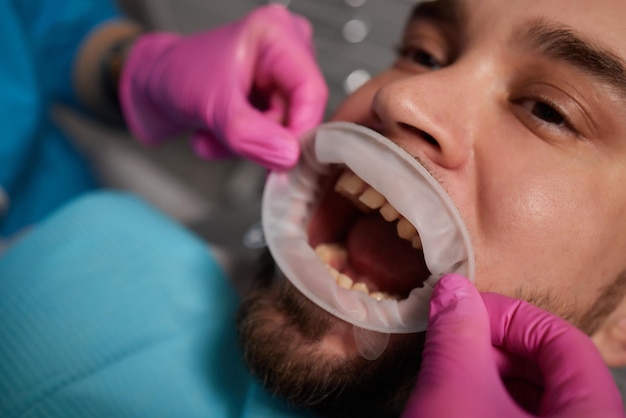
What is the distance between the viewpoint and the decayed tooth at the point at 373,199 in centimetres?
79

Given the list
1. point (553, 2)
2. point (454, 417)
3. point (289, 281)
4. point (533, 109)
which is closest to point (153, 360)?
point (289, 281)

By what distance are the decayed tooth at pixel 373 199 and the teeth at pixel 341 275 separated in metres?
0.12

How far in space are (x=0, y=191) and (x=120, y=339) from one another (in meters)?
0.60

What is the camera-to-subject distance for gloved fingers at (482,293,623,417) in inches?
22.6

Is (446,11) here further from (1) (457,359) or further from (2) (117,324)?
(2) (117,324)

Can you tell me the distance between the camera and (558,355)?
61cm

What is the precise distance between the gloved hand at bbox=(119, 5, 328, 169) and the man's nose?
22 cm

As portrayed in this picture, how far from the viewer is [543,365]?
24.8 inches

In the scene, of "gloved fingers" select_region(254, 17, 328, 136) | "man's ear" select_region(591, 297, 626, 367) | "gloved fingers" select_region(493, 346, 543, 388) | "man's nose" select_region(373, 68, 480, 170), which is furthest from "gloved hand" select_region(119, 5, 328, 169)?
"man's ear" select_region(591, 297, 626, 367)

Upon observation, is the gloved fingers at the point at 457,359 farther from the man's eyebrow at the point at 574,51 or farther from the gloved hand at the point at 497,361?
the man's eyebrow at the point at 574,51

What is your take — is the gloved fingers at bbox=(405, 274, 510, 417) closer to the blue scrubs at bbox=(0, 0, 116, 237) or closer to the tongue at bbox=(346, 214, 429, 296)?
the tongue at bbox=(346, 214, 429, 296)

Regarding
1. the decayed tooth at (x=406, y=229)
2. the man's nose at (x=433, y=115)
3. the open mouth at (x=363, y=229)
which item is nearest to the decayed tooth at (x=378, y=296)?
the open mouth at (x=363, y=229)

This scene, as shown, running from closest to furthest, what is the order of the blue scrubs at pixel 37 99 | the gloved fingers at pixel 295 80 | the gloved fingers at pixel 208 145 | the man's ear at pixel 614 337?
the man's ear at pixel 614 337
the gloved fingers at pixel 295 80
the gloved fingers at pixel 208 145
the blue scrubs at pixel 37 99

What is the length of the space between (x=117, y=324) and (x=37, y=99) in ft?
2.52
